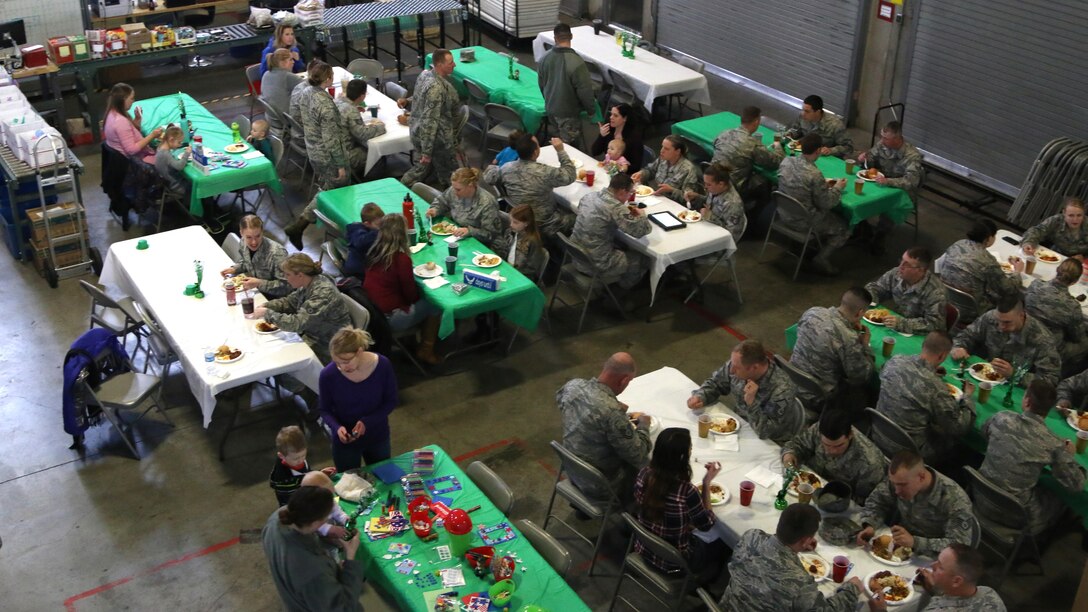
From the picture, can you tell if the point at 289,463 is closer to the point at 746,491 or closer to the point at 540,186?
the point at 746,491

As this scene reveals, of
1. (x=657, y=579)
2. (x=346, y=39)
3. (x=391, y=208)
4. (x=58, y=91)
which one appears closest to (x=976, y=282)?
(x=657, y=579)

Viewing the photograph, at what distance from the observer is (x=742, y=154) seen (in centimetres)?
1090

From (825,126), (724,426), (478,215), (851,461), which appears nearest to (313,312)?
(478,215)

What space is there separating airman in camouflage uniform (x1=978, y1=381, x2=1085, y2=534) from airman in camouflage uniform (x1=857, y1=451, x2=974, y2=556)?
62 centimetres

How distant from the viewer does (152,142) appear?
11.2 meters

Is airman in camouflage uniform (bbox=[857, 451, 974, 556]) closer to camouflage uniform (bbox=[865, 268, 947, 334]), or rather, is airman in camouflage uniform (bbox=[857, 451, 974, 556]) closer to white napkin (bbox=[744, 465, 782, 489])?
white napkin (bbox=[744, 465, 782, 489])

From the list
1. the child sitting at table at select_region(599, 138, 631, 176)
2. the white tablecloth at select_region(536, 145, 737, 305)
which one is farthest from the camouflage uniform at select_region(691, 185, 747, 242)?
the child sitting at table at select_region(599, 138, 631, 176)

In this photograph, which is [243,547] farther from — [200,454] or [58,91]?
[58,91]

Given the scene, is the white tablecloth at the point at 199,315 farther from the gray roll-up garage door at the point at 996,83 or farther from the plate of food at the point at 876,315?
the gray roll-up garage door at the point at 996,83

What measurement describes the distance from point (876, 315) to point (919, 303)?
36 cm

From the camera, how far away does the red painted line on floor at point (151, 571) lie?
271 inches

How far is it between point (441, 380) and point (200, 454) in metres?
2.03

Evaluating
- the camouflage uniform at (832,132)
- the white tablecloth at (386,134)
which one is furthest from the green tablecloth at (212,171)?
the camouflage uniform at (832,132)

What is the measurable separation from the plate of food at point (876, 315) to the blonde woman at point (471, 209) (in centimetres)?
325
